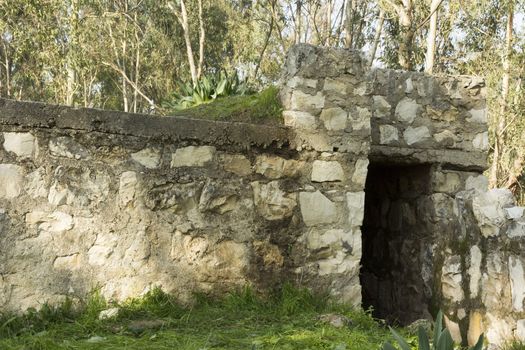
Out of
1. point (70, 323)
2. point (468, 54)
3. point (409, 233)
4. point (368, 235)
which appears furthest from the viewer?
point (468, 54)

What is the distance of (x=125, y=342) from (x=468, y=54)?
59.5 feet

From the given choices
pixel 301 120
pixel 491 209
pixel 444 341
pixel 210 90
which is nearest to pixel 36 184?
pixel 301 120

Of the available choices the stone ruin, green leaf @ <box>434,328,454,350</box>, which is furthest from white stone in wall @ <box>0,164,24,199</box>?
green leaf @ <box>434,328,454,350</box>

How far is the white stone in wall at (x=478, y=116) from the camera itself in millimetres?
5270

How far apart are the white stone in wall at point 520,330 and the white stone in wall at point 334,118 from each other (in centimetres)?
184

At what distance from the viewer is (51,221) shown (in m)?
3.57

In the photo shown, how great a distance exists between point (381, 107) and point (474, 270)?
2.10m

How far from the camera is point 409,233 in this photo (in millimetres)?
5531

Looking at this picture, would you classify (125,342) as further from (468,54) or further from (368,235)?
(468,54)

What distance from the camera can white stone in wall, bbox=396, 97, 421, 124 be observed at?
514 centimetres

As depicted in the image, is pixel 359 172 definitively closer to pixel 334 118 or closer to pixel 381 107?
pixel 334 118

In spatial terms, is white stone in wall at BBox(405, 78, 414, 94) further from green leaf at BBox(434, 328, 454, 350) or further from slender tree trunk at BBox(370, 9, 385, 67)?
slender tree trunk at BBox(370, 9, 385, 67)

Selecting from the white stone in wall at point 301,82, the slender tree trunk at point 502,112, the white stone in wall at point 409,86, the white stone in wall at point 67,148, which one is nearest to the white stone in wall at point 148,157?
the white stone in wall at point 67,148

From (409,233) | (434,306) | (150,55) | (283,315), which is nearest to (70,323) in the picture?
(283,315)
